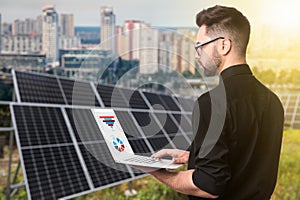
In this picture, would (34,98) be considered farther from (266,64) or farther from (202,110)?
(202,110)

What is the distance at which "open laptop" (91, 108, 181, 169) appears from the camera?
3.60 ft

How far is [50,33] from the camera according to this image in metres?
3.30

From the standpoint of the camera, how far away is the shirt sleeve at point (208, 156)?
1.03 metres

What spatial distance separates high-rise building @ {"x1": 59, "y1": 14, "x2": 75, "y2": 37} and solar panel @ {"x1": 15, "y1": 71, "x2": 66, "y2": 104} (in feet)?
0.97

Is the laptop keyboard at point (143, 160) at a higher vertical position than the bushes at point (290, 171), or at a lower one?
higher

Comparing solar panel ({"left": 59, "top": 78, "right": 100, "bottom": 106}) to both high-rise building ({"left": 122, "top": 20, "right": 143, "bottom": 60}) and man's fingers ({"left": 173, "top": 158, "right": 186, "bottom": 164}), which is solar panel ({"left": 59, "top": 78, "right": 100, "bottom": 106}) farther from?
man's fingers ({"left": 173, "top": 158, "right": 186, "bottom": 164})

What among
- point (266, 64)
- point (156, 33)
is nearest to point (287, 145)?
point (266, 64)

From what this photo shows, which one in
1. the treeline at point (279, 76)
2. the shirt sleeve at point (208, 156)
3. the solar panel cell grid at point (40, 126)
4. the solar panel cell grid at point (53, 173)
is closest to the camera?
the shirt sleeve at point (208, 156)

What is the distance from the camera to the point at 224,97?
1.05 meters

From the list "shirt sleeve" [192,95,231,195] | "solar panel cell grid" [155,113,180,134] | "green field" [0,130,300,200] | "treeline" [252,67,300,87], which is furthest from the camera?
"treeline" [252,67,300,87]

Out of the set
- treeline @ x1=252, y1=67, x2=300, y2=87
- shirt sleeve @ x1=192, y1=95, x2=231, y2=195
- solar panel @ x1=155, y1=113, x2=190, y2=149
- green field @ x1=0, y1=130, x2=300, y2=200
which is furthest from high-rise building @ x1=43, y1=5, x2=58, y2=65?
shirt sleeve @ x1=192, y1=95, x2=231, y2=195

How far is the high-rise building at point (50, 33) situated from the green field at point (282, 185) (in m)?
0.94

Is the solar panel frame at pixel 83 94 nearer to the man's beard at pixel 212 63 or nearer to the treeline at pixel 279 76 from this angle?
the man's beard at pixel 212 63

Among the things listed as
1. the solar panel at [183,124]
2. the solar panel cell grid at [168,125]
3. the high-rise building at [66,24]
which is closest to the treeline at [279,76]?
the high-rise building at [66,24]
